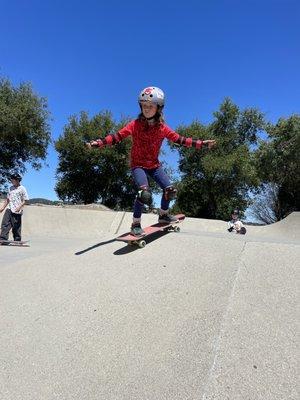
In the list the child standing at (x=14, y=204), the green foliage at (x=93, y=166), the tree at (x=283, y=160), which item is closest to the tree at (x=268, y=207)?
the tree at (x=283, y=160)

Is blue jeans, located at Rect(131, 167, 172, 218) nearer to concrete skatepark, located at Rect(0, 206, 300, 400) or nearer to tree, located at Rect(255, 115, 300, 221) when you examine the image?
concrete skatepark, located at Rect(0, 206, 300, 400)

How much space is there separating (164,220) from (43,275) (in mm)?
2512

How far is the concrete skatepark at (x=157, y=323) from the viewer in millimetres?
3105

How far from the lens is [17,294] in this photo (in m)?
5.04

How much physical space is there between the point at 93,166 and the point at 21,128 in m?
12.7

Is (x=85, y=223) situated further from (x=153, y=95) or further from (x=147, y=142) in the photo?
(x=153, y=95)

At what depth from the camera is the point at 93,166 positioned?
39.2 m

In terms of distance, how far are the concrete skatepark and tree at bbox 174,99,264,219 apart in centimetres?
3159

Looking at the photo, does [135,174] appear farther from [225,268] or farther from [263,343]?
[263,343]

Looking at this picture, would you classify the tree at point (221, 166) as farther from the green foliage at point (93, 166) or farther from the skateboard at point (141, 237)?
the skateboard at point (141, 237)

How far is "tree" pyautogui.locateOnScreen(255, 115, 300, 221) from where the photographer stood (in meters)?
33.0

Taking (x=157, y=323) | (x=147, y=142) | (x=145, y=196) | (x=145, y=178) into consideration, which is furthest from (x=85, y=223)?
(x=157, y=323)

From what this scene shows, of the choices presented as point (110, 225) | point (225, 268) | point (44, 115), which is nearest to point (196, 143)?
point (225, 268)

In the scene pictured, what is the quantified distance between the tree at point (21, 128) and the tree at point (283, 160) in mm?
17420
